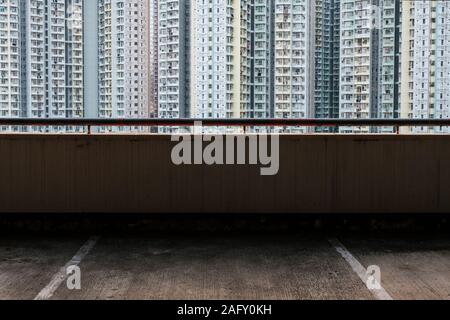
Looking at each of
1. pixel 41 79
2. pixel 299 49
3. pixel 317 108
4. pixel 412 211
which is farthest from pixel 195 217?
pixel 299 49

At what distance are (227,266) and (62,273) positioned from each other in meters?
1.36

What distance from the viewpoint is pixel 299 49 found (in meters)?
18.8

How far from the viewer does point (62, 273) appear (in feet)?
13.9

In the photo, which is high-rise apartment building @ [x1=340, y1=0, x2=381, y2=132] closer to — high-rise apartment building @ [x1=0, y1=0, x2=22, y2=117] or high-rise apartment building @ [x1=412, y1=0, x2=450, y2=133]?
high-rise apartment building @ [x1=412, y1=0, x2=450, y2=133]

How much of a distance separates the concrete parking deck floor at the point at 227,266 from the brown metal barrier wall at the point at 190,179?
0.40 meters

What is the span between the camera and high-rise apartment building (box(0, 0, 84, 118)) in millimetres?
9734

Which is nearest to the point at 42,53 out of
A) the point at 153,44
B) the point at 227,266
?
the point at 153,44

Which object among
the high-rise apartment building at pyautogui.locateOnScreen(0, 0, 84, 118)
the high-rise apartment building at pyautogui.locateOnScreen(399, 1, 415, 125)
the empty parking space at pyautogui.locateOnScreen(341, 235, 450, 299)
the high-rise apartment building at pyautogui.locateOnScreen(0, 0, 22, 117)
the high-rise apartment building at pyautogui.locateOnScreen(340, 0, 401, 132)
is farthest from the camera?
the high-rise apartment building at pyautogui.locateOnScreen(340, 0, 401, 132)

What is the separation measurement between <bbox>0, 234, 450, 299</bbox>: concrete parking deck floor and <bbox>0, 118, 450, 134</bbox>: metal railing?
1250mm

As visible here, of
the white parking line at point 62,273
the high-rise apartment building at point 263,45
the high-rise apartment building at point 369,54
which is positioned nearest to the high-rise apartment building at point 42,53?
the white parking line at point 62,273

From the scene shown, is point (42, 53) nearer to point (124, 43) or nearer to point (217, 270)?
point (124, 43)

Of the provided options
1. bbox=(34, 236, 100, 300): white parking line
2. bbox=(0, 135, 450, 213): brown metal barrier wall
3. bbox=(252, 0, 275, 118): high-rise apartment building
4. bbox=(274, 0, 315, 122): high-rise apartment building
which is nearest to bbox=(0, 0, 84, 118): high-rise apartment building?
bbox=(0, 135, 450, 213): brown metal barrier wall

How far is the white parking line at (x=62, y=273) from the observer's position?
3.64 metres
